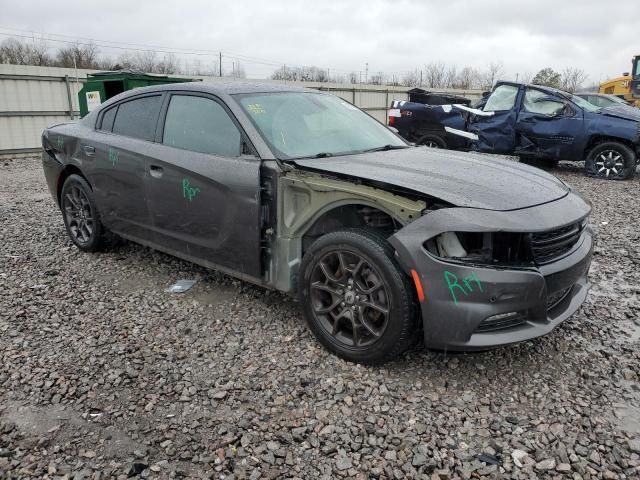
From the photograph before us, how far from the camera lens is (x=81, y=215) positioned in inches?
197

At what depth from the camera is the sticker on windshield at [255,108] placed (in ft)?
11.8

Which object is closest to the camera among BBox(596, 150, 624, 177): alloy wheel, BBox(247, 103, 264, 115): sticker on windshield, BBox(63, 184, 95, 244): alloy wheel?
BBox(247, 103, 264, 115): sticker on windshield

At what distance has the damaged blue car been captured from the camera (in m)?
9.27

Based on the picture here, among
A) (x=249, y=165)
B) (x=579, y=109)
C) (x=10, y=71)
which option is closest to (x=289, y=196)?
(x=249, y=165)

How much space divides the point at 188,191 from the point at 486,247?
2118 mm

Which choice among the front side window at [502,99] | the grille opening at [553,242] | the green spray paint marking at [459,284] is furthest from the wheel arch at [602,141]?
the green spray paint marking at [459,284]

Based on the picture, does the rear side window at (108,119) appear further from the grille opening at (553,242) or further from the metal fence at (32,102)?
the metal fence at (32,102)

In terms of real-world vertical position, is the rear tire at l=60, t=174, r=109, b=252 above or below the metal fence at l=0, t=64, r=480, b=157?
below

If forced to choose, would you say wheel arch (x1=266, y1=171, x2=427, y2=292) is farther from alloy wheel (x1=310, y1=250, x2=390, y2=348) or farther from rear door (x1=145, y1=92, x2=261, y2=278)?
alloy wheel (x1=310, y1=250, x2=390, y2=348)

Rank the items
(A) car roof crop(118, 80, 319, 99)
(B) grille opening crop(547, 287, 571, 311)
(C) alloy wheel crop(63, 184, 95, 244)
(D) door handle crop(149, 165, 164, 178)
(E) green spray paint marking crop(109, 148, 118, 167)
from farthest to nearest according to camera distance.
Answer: (C) alloy wheel crop(63, 184, 95, 244)
(E) green spray paint marking crop(109, 148, 118, 167)
(D) door handle crop(149, 165, 164, 178)
(A) car roof crop(118, 80, 319, 99)
(B) grille opening crop(547, 287, 571, 311)

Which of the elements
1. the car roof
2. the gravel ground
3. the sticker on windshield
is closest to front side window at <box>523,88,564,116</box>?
the gravel ground

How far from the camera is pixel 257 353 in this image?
3.21 m

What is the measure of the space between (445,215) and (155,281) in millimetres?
2752

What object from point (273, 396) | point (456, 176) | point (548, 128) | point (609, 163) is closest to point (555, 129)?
point (548, 128)
